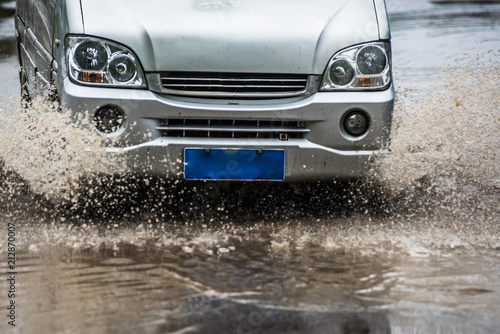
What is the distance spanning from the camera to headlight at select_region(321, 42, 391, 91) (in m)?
4.88

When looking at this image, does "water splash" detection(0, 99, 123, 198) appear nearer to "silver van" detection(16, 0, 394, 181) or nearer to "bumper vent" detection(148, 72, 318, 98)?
"silver van" detection(16, 0, 394, 181)

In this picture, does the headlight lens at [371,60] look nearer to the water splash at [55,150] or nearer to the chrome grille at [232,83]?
the chrome grille at [232,83]

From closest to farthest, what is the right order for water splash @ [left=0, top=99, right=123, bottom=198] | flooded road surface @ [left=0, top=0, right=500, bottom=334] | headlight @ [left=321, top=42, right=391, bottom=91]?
1. flooded road surface @ [left=0, top=0, right=500, bottom=334]
2. water splash @ [left=0, top=99, right=123, bottom=198]
3. headlight @ [left=321, top=42, right=391, bottom=91]

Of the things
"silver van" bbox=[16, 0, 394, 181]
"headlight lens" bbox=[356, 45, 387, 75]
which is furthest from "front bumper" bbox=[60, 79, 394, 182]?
"headlight lens" bbox=[356, 45, 387, 75]

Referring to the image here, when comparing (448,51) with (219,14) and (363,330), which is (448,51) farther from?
(363,330)

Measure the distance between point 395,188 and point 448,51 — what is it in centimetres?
716

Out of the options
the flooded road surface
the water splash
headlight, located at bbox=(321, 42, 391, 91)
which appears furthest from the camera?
headlight, located at bbox=(321, 42, 391, 91)

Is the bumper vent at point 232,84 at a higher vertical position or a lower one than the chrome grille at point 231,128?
higher

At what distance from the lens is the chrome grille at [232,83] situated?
15.5 feet

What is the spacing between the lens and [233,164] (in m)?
4.74

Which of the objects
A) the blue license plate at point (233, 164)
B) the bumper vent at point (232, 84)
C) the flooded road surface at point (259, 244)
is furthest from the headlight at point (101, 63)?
the blue license plate at point (233, 164)

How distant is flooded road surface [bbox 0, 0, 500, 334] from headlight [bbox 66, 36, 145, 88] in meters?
0.37

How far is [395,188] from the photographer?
5.67 meters

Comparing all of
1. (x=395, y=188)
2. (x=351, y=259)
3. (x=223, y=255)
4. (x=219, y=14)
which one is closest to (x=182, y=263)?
(x=223, y=255)
